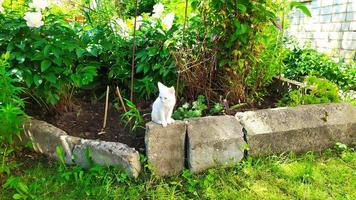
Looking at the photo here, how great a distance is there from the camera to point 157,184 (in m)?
2.06

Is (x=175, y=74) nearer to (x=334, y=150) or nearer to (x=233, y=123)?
(x=233, y=123)

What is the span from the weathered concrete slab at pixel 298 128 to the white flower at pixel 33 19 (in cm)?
160

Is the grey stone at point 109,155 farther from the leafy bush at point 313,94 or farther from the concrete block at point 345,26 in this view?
the concrete block at point 345,26

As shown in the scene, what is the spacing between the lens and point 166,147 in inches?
83.3

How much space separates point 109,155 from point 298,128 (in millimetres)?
1401

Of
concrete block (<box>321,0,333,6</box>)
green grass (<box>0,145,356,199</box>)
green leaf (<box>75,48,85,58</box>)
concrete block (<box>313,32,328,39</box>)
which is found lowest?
green grass (<box>0,145,356,199</box>)

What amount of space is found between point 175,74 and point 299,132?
1120mm

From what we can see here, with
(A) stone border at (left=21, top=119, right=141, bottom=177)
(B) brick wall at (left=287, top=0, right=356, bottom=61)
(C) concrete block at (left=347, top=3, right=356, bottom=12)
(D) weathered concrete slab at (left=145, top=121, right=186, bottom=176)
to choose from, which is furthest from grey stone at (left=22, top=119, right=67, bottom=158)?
(C) concrete block at (left=347, top=3, right=356, bottom=12)

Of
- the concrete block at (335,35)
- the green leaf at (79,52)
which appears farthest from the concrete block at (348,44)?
the green leaf at (79,52)

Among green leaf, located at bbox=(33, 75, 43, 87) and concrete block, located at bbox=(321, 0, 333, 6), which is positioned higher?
concrete block, located at bbox=(321, 0, 333, 6)

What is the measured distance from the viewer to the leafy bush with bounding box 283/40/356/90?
4.19 metres

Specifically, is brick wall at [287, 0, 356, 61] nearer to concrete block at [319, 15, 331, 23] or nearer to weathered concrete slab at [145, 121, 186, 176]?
concrete block at [319, 15, 331, 23]

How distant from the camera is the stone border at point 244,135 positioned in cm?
212

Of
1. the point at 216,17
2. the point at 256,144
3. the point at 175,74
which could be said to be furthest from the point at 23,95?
the point at 256,144
